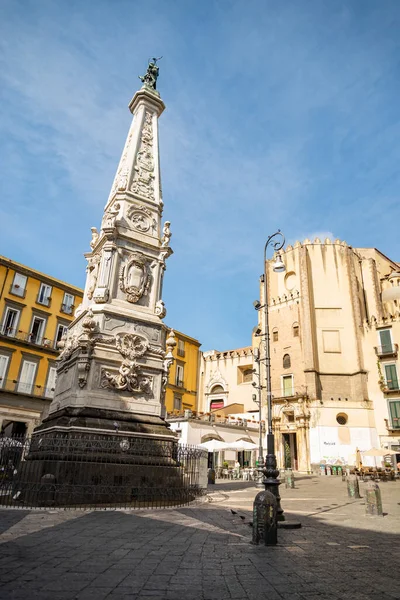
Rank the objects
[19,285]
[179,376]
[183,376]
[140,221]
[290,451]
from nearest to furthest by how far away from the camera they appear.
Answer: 1. [140,221]
2. [19,285]
3. [290,451]
4. [179,376]
5. [183,376]

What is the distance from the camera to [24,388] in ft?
98.3

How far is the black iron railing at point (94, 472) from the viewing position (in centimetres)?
938

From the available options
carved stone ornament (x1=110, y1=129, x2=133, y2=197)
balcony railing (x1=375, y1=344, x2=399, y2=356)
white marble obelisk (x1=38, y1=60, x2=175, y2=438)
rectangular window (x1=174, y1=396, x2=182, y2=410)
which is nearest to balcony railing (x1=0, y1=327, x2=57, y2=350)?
rectangular window (x1=174, y1=396, x2=182, y2=410)

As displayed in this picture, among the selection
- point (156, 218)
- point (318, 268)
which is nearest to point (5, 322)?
point (156, 218)

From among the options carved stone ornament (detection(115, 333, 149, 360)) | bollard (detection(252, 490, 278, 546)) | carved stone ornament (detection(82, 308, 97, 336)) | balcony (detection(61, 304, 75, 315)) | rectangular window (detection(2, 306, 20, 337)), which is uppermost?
balcony (detection(61, 304, 75, 315))

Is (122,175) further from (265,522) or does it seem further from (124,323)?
(265,522)

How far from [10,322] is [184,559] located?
97.9ft

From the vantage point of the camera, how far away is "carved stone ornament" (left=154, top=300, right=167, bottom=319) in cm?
1401

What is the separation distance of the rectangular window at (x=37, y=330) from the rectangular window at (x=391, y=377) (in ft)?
95.2

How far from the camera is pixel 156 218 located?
15.7 m

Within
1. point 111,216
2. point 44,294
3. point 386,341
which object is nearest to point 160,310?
point 111,216

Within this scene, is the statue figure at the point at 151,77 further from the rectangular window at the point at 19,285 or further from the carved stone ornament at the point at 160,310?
the rectangular window at the point at 19,285

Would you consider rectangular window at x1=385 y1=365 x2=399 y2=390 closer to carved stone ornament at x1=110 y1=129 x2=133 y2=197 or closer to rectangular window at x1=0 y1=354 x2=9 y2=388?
carved stone ornament at x1=110 y1=129 x2=133 y2=197

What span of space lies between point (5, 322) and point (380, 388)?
31026 mm
